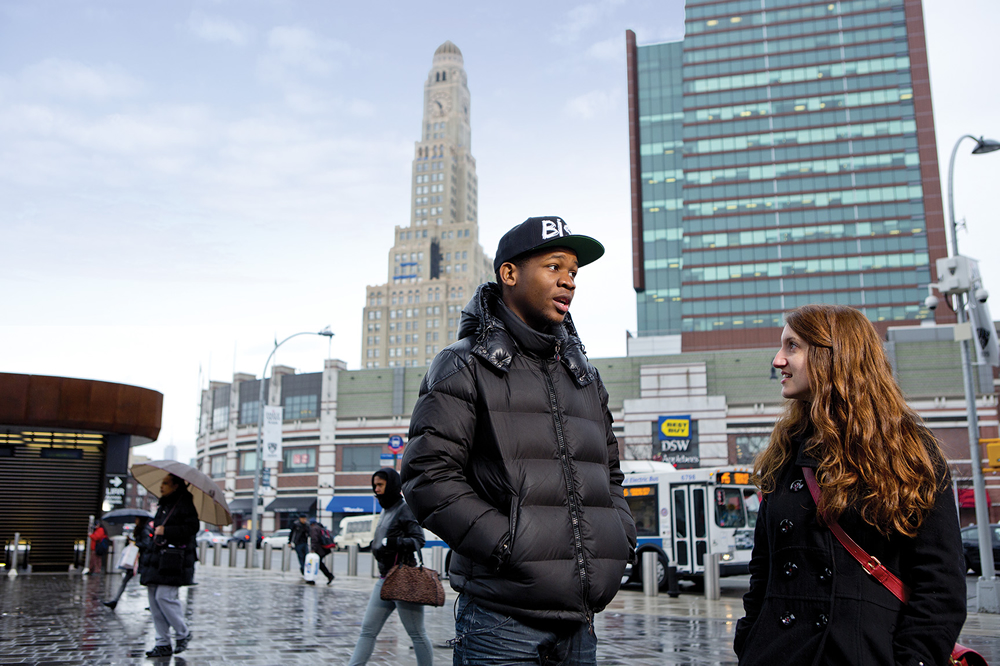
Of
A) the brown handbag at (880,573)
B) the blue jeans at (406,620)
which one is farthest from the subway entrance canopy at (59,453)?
the brown handbag at (880,573)

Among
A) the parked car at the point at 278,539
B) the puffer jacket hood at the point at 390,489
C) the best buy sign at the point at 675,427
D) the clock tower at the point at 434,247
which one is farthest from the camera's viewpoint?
the clock tower at the point at 434,247

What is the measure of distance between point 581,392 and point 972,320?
46.3 ft

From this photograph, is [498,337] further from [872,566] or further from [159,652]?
[159,652]

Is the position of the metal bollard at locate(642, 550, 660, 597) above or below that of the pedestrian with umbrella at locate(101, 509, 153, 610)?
below

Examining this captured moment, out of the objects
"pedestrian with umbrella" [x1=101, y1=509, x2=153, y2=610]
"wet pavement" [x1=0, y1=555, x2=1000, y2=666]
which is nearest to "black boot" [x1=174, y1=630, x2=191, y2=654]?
"wet pavement" [x1=0, y1=555, x2=1000, y2=666]

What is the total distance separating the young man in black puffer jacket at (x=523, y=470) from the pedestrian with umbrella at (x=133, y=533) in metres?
7.33

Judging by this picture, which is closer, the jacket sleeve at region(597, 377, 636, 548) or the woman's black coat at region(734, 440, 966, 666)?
the woman's black coat at region(734, 440, 966, 666)

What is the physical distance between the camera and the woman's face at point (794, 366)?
115 inches

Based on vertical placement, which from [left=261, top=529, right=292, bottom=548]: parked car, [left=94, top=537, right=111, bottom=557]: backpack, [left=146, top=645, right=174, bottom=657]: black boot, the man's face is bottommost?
[left=261, top=529, right=292, bottom=548]: parked car

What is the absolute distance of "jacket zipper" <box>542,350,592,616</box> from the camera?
9.10 ft

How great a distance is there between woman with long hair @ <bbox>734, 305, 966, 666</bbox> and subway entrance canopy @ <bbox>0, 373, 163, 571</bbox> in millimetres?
22451

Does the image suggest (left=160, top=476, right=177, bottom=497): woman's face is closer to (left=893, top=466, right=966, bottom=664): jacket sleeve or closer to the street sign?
(left=893, top=466, right=966, bottom=664): jacket sleeve

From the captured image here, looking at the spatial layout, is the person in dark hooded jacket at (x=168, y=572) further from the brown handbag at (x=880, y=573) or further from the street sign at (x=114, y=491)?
the street sign at (x=114, y=491)

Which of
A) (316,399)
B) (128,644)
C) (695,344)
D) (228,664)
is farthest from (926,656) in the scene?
(695,344)
